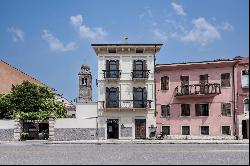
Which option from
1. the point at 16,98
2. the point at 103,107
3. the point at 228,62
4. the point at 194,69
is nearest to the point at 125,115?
the point at 103,107

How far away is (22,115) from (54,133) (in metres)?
3.68

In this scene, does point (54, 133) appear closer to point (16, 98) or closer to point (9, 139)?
point (9, 139)

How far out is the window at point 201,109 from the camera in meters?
44.2

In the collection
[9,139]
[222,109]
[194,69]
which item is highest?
[194,69]

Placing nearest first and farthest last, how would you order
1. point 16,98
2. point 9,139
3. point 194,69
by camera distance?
A: point 9,139 < point 194,69 < point 16,98

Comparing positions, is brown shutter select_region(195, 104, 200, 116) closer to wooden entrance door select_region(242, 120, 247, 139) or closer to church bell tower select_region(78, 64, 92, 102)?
wooden entrance door select_region(242, 120, 247, 139)

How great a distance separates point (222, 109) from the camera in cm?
4381

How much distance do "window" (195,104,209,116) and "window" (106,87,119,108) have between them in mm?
8457

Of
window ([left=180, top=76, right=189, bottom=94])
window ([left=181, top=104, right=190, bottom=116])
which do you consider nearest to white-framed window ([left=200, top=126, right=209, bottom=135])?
window ([left=181, top=104, right=190, bottom=116])

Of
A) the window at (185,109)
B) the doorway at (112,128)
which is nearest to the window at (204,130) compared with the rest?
the window at (185,109)

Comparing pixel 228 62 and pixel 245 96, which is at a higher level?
pixel 228 62

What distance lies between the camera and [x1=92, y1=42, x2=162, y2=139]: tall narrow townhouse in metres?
44.9

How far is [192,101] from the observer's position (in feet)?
146

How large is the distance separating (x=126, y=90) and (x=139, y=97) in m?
1.60
